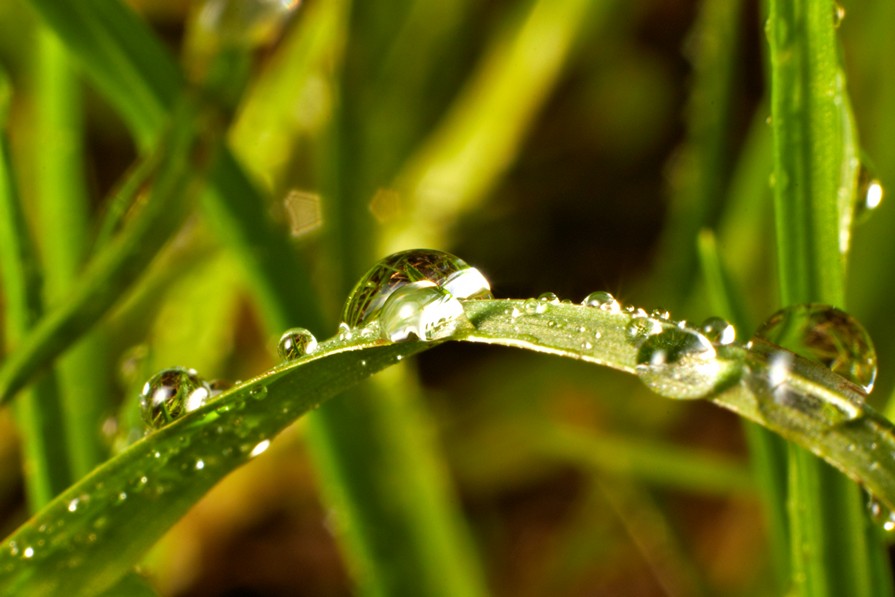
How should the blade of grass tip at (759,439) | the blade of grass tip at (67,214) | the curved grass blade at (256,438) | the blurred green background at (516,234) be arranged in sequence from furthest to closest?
the blurred green background at (516,234) < the blade of grass tip at (67,214) < the blade of grass tip at (759,439) < the curved grass blade at (256,438)

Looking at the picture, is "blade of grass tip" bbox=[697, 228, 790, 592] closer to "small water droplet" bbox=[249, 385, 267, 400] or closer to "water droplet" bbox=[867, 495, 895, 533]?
"water droplet" bbox=[867, 495, 895, 533]

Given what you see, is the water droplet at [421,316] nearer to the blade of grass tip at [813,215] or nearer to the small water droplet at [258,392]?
the small water droplet at [258,392]

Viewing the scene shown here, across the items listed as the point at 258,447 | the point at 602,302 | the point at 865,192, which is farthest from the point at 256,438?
the point at 865,192

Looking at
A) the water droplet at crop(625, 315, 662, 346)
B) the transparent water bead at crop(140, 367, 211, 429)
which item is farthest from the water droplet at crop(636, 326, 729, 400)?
the transparent water bead at crop(140, 367, 211, 429)

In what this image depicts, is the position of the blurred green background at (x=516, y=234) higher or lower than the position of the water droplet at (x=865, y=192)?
higher

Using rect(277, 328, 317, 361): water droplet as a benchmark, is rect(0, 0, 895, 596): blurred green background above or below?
above

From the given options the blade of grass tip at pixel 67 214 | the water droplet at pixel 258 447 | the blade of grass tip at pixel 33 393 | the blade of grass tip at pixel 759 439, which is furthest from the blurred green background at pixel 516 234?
the water droplet at pixel 258 447

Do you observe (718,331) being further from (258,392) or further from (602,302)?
(258,392)
